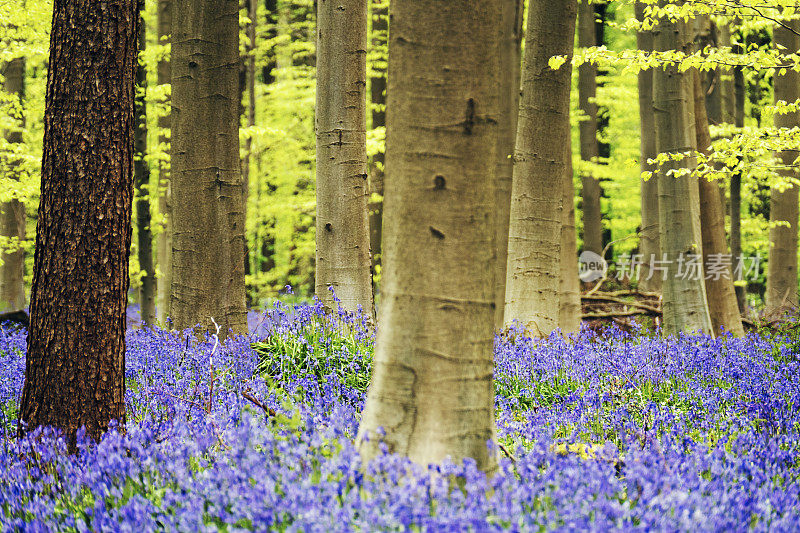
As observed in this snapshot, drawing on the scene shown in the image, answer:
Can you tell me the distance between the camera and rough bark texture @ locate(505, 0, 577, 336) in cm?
772

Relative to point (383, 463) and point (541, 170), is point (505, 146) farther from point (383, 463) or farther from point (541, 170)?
point (383, 463)

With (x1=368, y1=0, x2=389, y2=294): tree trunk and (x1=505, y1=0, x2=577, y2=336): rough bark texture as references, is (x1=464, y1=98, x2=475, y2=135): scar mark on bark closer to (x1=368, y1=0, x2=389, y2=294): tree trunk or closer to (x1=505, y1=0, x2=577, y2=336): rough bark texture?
(x1=505, y1=0, x2=577, y2=336): rough bark texture

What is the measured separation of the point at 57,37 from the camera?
12.1 feet

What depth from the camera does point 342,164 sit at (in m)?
6.86

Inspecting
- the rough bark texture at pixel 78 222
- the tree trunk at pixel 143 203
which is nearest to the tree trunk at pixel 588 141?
the tree trunk at pixel 143 203

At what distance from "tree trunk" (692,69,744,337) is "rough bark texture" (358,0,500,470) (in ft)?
23.5

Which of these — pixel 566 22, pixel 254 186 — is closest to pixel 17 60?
pixel 254 186

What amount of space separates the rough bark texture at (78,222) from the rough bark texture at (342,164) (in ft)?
10.6

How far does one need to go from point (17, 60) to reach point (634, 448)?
17.4 metres

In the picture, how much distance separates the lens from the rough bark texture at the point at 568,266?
8.92 m

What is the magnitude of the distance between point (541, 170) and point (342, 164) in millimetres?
2260

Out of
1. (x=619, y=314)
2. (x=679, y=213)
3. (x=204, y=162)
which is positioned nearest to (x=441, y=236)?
(x=204, y=162)

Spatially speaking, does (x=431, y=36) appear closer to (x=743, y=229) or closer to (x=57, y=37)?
(x=57, y=37)

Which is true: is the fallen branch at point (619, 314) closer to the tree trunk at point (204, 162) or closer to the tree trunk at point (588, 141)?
the tree trunk at point (588, 141)
